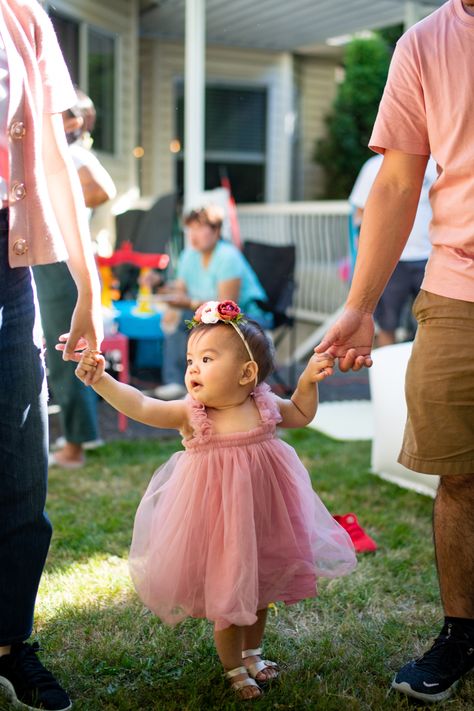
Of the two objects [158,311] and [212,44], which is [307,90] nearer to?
[212,44]

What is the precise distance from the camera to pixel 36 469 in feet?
6.59

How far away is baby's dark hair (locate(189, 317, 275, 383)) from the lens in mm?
2121

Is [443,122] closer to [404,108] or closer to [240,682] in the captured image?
[404,108]

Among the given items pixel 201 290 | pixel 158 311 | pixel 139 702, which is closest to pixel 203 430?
pixel 139 702

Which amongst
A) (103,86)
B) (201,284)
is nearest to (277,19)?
(103,86)

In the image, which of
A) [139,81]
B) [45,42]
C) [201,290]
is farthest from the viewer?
[139,81]

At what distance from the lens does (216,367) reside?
6.83 feet

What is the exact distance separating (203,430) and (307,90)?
11450mm

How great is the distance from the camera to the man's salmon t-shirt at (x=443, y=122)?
198cm

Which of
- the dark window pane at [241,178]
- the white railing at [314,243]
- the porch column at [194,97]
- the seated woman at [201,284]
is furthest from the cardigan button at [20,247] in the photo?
the dark window pane at [241,178]

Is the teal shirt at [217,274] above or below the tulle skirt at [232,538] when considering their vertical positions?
above

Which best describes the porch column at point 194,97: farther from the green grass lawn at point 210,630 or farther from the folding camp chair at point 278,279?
the green grass lawn at point 210,630

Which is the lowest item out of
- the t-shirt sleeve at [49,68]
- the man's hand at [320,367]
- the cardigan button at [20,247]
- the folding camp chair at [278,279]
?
the folding camp chair at [278,279]

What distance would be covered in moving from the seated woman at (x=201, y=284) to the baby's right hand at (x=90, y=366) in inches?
145
